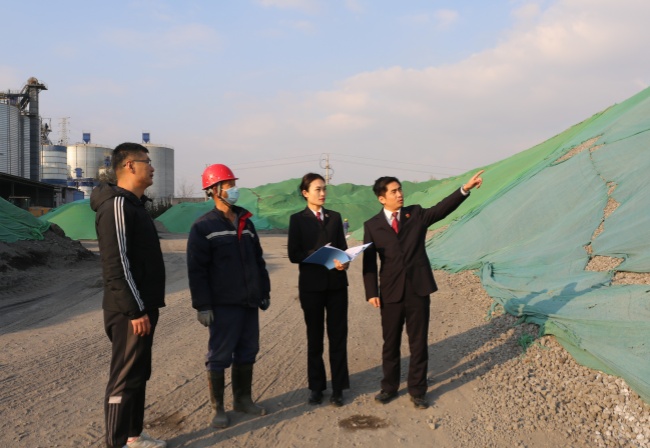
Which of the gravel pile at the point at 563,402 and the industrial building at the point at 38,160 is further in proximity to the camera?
the industrial building at the point at 38,160

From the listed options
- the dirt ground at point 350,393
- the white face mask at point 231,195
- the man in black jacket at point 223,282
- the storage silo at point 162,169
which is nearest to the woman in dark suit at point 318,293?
the dirt ground at point 350,393

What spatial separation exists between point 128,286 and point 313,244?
1683mm

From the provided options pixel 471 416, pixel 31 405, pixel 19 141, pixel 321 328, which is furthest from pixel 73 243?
pixel 19 141

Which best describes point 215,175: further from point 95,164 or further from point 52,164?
point 95,164

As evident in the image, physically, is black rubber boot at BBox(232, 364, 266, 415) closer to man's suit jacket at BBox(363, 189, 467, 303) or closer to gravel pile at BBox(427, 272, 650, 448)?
man's suit jacket at BBox(363, 189, 467, 303)

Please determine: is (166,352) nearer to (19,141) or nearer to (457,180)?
(457,180)

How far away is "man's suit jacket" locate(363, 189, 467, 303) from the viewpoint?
421cm

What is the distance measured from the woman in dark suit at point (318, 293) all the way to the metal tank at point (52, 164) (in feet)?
194

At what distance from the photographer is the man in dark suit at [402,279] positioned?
421cm

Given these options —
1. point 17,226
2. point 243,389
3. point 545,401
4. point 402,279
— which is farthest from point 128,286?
point 17,226

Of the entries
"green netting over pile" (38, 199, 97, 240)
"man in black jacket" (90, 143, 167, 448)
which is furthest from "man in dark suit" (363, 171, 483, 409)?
"green netting over pile" (38, 199, 97, 240)

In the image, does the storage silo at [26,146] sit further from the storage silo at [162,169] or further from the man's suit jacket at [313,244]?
the man's suit jacket at [313,244]

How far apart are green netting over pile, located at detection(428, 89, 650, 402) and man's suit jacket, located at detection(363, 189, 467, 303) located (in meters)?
1.80

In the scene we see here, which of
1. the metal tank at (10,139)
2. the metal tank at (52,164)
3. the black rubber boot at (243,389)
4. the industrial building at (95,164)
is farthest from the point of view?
the industrial building at (95,164)
